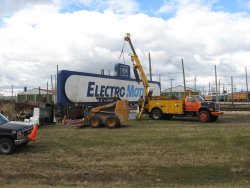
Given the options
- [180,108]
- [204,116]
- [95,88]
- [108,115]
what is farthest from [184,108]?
[108,115]

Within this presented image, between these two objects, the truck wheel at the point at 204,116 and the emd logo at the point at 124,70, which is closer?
the truck wheel at the point at 204,116

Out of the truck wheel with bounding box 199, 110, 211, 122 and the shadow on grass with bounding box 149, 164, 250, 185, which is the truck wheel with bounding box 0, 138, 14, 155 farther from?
the truck wheel with bounding box 199, 110, 211, 122

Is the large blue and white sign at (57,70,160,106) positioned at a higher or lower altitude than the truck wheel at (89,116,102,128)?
higher

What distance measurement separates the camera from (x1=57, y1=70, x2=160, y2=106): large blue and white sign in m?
29.2

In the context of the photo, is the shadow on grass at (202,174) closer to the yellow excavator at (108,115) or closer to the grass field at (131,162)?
the grass field at (131,162)

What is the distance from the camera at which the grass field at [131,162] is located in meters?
10.7

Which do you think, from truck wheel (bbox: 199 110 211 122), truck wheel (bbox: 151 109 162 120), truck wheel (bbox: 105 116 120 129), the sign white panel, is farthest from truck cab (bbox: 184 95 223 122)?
truck wheel (bbox: 105 116 120 129)

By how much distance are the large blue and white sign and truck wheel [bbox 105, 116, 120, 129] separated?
6026mm

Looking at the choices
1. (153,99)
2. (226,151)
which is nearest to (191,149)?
(226,151)

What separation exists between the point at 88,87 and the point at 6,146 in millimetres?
17929

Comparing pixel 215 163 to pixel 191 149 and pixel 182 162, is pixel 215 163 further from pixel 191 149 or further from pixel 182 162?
pixel 191 149

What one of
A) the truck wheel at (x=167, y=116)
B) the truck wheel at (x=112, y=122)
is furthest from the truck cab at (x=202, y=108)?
the truck wheel at (x=112, y=122)

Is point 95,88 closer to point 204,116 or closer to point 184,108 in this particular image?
point 184,108

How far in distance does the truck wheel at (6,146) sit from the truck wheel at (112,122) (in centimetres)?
997
